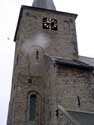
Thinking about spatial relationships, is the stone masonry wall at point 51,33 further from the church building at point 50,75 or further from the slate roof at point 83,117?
the slate roof at point 83,117

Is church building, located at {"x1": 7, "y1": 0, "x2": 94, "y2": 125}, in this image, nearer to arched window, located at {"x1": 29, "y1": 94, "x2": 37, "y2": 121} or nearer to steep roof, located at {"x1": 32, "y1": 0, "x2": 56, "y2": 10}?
arched window, located at {"x1": 29, "y1": 94, "x2": 37, "y2": 121}

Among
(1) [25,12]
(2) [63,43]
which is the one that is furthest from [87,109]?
(1) [25,12]

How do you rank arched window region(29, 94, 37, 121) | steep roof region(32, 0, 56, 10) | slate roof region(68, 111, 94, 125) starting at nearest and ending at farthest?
1. slate roof region(68, 111, 94, 125)
2. arched window region(29, 94, 37, 121)
3. steep roof region(32, 0, 56, 10)

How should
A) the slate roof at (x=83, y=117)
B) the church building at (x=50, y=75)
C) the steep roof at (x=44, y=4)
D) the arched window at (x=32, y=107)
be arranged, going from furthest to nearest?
the steep roof at (x=44, y=4), the arched window at (x=32, y=107), the church building at (x=50, y=75), the slate roof at (x=83, y=117)

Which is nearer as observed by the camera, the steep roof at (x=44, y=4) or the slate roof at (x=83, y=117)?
the slate roof at (x=83, y=117)

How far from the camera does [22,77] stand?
18.6 m

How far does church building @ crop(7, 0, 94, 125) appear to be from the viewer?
51.3 ft

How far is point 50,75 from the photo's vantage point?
17.3 m

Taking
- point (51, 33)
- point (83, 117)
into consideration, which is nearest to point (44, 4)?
point (51, 33)

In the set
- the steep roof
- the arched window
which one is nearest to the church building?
the arched window

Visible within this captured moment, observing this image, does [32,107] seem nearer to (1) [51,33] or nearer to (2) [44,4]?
(1) [51,33]

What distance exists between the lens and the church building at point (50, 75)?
51.3 feet

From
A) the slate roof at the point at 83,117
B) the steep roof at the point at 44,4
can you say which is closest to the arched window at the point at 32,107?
the slate roof at the point at 83,117

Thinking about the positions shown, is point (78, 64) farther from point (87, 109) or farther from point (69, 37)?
point (69, 37)
